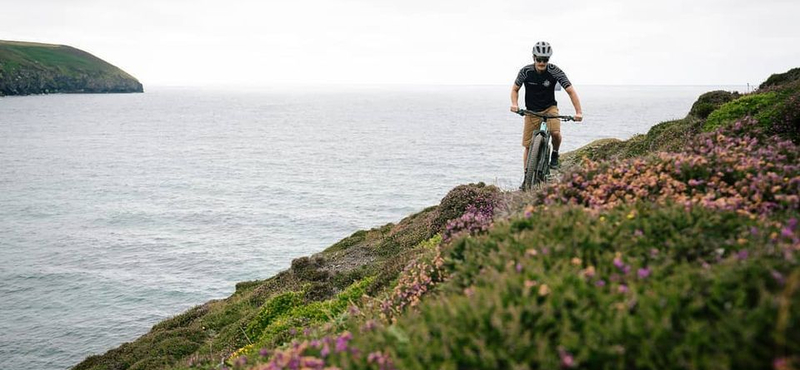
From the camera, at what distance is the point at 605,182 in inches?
309

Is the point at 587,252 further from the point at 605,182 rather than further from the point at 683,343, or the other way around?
the point at 605,182

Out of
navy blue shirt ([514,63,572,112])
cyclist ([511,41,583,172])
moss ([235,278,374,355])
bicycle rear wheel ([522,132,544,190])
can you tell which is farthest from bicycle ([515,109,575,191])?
moss ([235,278,374,355])

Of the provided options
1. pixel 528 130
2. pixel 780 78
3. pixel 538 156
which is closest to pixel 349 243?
pixel 528 130

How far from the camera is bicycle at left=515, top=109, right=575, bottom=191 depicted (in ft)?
41.4

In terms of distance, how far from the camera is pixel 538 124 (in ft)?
44.6

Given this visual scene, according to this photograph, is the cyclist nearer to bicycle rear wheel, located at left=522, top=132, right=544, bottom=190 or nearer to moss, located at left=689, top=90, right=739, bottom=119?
bicycle rear wheel, located at left=522, top=132, right=544, bottom=190

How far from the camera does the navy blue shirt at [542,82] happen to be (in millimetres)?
12609

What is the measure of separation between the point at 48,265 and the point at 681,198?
50761 millimetres

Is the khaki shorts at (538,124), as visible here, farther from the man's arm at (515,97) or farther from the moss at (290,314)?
the moss at (290,314)

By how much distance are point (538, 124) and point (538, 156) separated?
1.19m

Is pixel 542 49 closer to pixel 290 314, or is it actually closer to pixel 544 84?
pixel 544 84

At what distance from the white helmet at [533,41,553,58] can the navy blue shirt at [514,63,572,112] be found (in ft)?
1.40

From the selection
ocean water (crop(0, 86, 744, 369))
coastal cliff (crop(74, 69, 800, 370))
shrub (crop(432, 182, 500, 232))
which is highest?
coastal cliff (crop(74, 69, 800, 370))

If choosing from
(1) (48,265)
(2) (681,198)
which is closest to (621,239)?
(2) (681,198)
